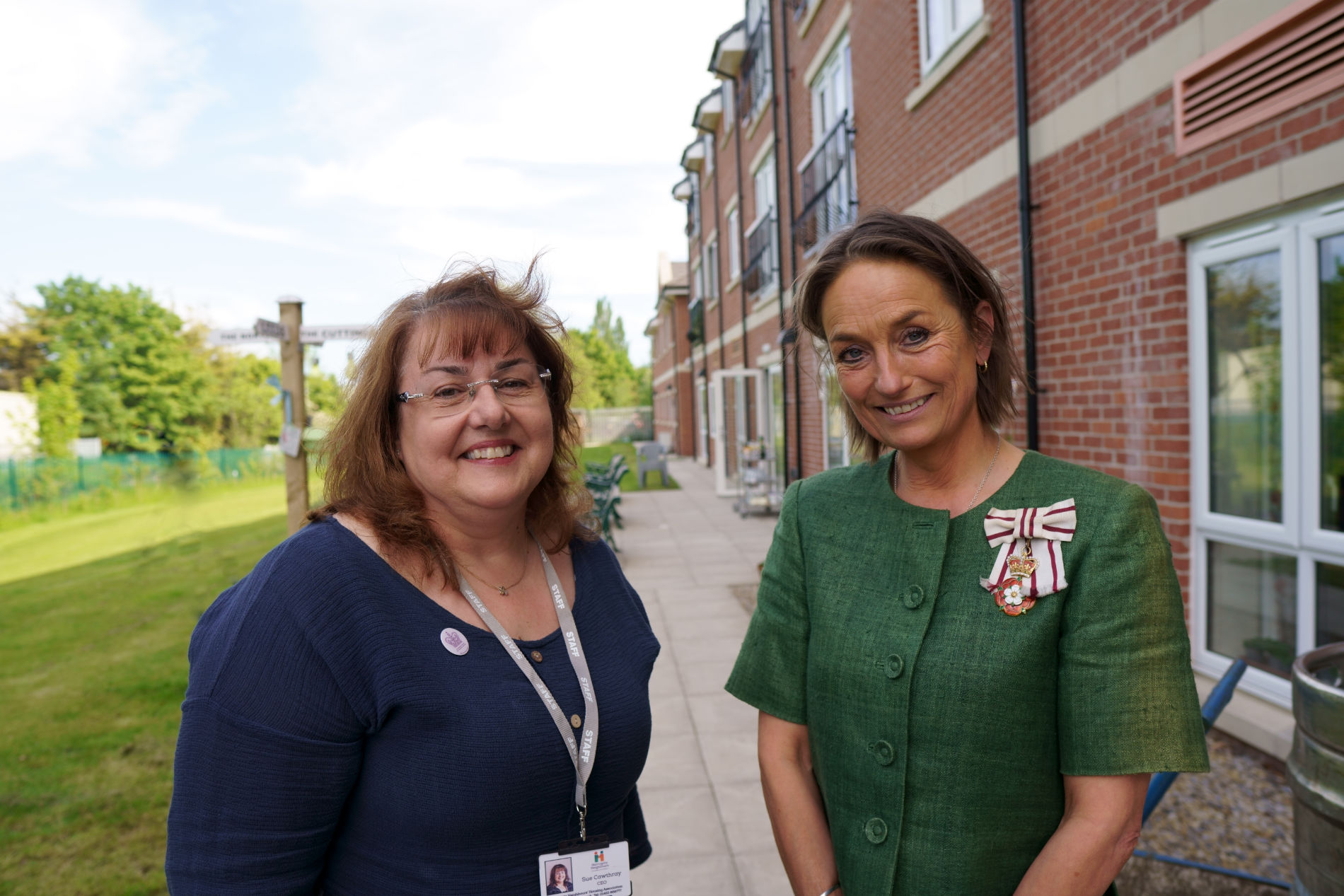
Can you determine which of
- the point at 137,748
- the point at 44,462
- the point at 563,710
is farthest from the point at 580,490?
the point at 44,462

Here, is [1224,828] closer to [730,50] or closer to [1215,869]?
[1215,869]

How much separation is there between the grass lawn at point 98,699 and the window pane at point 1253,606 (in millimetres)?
4716

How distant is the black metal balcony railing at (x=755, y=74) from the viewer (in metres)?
13.6

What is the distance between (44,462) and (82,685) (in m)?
9.91

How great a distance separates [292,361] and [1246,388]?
546 cm

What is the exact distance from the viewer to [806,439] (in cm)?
1191

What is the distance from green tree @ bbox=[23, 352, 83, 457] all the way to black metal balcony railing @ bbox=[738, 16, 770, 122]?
39.1 feet

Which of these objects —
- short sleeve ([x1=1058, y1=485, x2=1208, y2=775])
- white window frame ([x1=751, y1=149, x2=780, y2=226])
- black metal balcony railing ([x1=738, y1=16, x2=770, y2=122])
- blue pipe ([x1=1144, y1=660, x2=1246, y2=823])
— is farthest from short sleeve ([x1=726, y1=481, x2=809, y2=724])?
→ black metal balcony railing ([x1=738, y1=16, x2=770, y2=122])

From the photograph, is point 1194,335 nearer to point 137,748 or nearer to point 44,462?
point 137,748

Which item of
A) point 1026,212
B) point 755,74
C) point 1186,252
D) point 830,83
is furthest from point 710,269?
point 1186,252

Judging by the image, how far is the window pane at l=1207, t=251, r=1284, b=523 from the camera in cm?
350

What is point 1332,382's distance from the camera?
326 cm

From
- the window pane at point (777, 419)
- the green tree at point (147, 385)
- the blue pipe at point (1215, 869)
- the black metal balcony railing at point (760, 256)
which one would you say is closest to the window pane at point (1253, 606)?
the blue pipe at point (1215, 869)

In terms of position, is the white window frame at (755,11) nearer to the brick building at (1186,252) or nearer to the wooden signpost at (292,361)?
the brick building at (1186,252)
